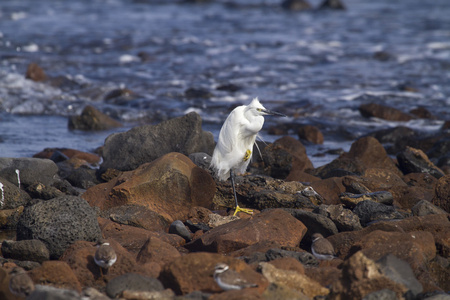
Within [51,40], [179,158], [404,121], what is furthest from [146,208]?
[51,40]

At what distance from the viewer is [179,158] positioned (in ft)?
21.5

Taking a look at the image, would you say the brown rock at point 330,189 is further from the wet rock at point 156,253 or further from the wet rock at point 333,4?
the wet rock at point 333,4

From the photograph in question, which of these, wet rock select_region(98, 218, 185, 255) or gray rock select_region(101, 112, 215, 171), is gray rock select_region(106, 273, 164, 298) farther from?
gray rock select_region(101, 112, 215, 171)

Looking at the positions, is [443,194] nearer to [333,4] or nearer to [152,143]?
[152,143]

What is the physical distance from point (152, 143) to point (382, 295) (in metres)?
4.60

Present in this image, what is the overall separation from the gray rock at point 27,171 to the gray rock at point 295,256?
12.0 feet

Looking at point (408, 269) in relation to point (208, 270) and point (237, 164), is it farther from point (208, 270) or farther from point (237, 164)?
point (237, 164)

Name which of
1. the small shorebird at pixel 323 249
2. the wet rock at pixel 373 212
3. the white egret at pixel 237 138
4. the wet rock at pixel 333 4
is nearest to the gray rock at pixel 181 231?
the white egret at pixel 237 138

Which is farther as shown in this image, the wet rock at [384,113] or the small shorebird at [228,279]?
the wet rock at [384,113]

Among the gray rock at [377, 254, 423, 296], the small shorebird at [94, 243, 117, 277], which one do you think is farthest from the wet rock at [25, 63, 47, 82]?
the gray rock at [377, 254, 423, 296]

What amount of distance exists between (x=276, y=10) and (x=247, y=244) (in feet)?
90.6

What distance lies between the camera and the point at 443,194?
20.6 feet

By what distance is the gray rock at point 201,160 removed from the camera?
24.2ft

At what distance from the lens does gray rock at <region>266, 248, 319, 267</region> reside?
4.65 m
